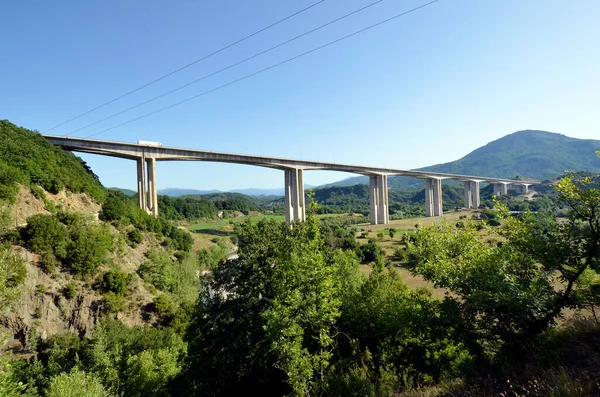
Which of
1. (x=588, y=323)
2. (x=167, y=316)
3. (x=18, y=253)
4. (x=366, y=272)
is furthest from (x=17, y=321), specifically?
(x=366, y=272)

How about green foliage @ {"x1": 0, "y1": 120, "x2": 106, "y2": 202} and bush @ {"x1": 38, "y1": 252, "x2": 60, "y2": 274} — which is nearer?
bush @ {"x1": 38, "y1": 252, "x2": 60, "y2": 274}

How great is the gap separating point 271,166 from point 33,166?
46326 millimetres

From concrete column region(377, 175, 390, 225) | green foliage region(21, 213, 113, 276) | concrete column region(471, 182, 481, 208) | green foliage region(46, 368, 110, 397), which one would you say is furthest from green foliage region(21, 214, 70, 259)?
concrete column region(471, 182, 481, 208)

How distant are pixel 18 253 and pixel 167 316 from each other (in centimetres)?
1178

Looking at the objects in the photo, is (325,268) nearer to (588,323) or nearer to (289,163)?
(588,323)

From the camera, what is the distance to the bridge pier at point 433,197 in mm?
109369

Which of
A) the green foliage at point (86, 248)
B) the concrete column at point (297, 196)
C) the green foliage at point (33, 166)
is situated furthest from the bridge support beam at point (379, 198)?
the green foliage at point (86, 248)

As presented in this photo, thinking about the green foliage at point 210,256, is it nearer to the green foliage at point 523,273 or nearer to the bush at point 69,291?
the bush at point 69,291

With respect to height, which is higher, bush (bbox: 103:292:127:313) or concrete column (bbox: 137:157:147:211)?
concrete column (bbox: 137:157:147:211)

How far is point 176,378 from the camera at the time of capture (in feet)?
53.8

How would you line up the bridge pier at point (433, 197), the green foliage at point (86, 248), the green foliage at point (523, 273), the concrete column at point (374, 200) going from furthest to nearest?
the bridge pier at point (433, 197), the concrete column at point (374, 200), the green foliage at point (86, 248), the green foliage at point (523, 273)

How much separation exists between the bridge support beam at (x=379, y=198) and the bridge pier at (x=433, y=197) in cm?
2701

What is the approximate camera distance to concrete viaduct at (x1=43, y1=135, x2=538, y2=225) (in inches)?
1842

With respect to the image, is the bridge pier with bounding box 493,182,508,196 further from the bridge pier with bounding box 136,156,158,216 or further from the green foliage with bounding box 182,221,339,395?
the green foliage with bounding box 182,221,339,395
